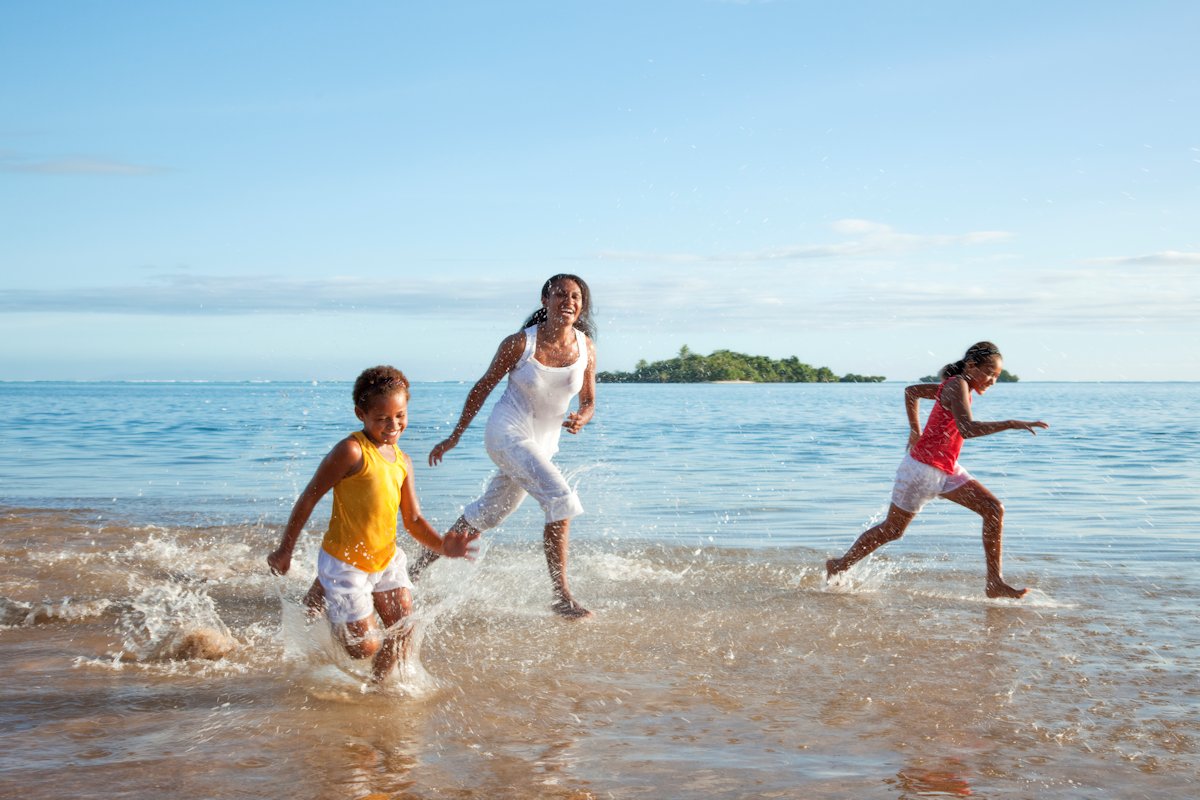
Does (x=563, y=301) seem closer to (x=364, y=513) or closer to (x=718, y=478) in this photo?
(x=364, y=513)

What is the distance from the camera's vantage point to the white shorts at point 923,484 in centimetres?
695

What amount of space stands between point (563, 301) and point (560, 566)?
1643 millimetres

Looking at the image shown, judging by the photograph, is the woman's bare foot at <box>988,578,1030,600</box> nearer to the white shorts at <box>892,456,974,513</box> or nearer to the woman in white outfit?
the white shorts at <box>892,456,974,513</box>

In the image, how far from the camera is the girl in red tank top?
6871 millimetres

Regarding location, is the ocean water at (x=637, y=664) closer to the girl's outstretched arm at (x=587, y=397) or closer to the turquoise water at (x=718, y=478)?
the turquoise water at (x=718, y=478)

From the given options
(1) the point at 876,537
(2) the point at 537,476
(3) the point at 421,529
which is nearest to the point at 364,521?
(3) the point at 421,529

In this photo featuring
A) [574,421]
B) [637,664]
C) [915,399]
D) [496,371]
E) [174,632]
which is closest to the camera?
[637,664]

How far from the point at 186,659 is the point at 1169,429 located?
88.0 ft

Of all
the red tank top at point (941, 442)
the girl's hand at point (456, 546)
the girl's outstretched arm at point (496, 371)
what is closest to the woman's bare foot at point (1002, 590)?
the red tank top at point (941, 442)

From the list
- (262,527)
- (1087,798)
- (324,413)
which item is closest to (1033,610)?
(1087,798)

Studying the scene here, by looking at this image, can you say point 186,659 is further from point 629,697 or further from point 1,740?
point 629,697

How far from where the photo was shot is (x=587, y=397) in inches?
273

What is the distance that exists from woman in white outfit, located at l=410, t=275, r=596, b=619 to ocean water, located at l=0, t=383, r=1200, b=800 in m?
0.50

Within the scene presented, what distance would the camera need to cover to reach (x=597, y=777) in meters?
3.69
